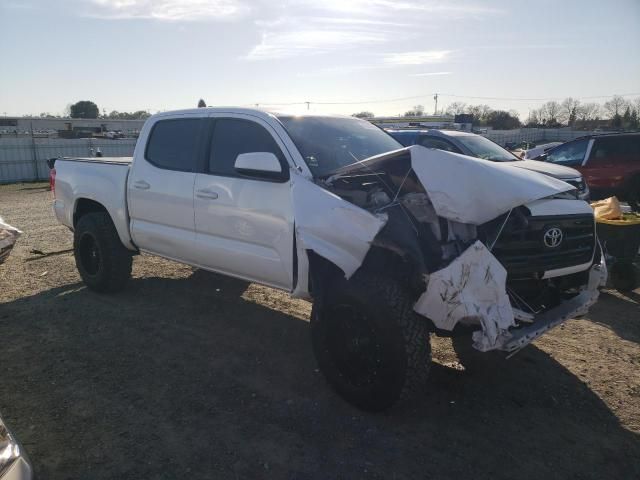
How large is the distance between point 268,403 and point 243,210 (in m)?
1.56

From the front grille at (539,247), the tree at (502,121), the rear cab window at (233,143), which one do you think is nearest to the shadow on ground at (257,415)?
the front grille at (539,247)

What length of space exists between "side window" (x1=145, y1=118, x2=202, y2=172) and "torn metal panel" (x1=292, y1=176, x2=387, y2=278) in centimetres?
167

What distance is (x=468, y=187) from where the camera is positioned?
313 centimetres

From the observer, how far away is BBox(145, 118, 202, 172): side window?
4.77 m

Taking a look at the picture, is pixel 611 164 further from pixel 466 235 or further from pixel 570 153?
pixel 466 235

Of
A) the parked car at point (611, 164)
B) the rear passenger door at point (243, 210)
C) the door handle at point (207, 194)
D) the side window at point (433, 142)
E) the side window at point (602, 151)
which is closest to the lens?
the rear passenger door at point (243, 210)

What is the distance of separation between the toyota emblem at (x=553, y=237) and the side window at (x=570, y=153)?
9.33 m

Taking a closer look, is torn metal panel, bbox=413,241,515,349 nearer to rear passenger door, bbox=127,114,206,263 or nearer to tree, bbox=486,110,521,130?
rear passenger door, bbox=127,114,206,263

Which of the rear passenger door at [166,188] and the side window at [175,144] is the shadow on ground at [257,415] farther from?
the side window at [175,144]

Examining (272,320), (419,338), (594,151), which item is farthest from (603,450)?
(594,151)

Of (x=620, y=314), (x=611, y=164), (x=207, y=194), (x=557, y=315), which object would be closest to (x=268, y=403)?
(x=207, y=194)

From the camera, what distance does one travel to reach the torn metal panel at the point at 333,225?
124 inches

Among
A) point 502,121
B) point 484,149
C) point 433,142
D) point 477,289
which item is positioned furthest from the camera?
point 502,121

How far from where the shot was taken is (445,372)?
404 cm
